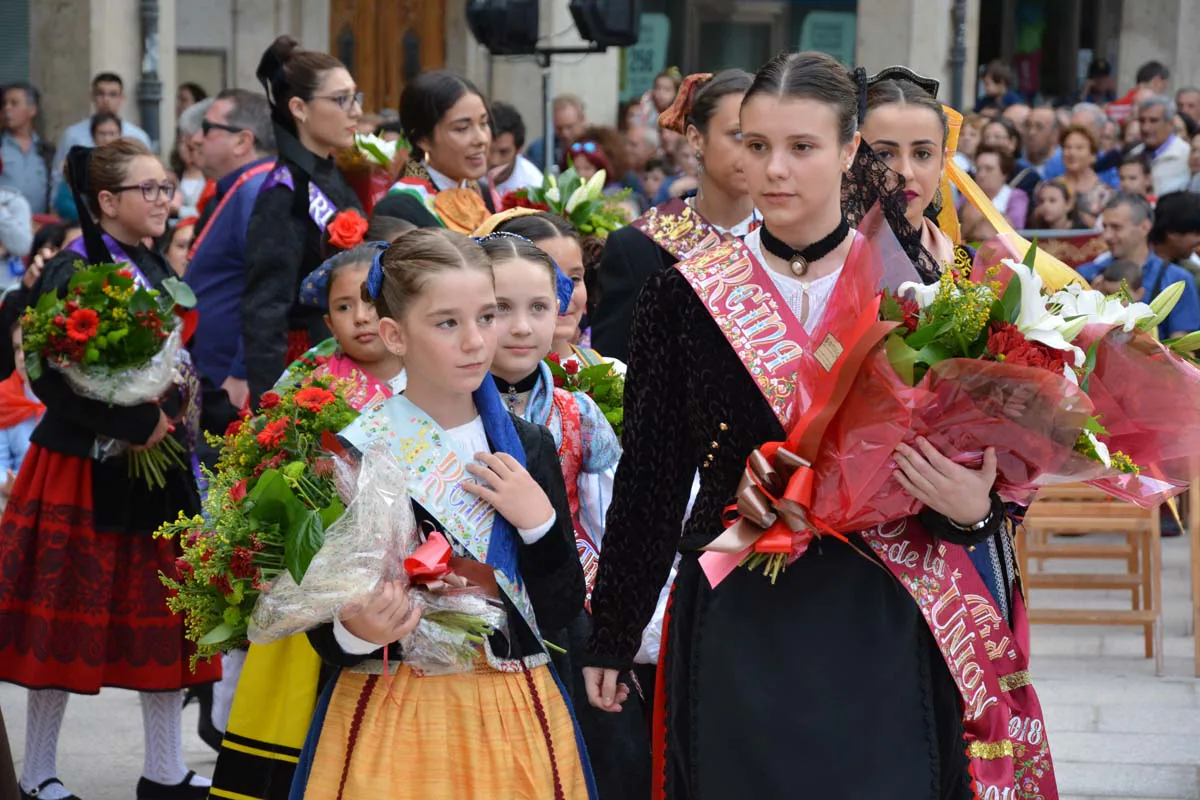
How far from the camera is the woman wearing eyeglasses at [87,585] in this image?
18.9ft

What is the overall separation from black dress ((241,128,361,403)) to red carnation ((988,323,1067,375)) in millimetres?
3371

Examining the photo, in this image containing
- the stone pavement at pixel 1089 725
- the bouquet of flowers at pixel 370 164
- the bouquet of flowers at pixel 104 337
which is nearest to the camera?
the bouquet of flowers at pixel 104 337

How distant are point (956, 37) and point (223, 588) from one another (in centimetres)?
1632

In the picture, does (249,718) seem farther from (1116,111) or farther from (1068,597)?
(1116,111)

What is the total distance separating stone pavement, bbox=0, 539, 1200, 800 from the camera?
248 inches

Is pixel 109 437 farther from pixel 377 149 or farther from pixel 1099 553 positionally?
pixel 1099 553

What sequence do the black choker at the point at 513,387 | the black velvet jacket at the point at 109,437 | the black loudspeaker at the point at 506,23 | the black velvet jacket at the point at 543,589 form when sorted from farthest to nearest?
the black loudspeaker at the point at 506,23 < the black velvet jacket at the point at 109,437 < the black choker at the point at 513,387 < the black velvet jacket at the point at 543,589

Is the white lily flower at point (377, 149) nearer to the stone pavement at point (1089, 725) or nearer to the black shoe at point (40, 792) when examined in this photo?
the stone pavement at point (1089, 725)

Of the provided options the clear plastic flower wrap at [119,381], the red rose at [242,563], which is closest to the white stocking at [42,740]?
the clear plastic flower wrap at [119,381]

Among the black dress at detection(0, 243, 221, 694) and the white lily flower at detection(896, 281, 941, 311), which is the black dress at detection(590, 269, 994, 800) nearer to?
the white lily flower at detection(896, 281, 941, 311)

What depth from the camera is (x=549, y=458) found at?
3.91m

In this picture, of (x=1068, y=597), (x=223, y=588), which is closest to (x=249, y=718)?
(x=223, y=588)

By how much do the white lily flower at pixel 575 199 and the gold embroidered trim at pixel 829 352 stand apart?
3.05 metres

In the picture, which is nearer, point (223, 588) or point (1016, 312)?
point (1016, 312)
